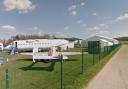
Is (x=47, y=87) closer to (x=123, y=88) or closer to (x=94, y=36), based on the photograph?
(x=123, y=88)

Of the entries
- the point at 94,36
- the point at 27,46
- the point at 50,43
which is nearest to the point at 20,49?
the point at 27,46

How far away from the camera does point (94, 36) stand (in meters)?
71.4

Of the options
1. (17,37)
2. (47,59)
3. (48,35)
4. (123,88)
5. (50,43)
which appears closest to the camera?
(123,88)

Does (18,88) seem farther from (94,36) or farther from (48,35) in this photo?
(48,35)

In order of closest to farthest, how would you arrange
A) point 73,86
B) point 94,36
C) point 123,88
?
point 123,88, point 73,86, point 94,36

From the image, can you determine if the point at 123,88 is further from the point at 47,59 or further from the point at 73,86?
the point at 47,59

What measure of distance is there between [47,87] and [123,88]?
10.7 ft

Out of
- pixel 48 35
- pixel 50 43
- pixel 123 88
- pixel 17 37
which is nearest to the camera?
pixel 123 88

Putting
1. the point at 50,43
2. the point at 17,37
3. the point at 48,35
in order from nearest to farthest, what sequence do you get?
the point at 50,43 < the point at 17,37 < the point at 48,35

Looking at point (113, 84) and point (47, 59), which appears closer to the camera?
point (113, 84)

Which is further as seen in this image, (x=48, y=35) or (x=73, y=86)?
(x=48, y=35)

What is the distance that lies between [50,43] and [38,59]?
3778 centimetres

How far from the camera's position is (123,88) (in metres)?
10.4

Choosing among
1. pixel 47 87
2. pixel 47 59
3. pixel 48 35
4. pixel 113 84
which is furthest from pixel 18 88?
pixel 48 35
